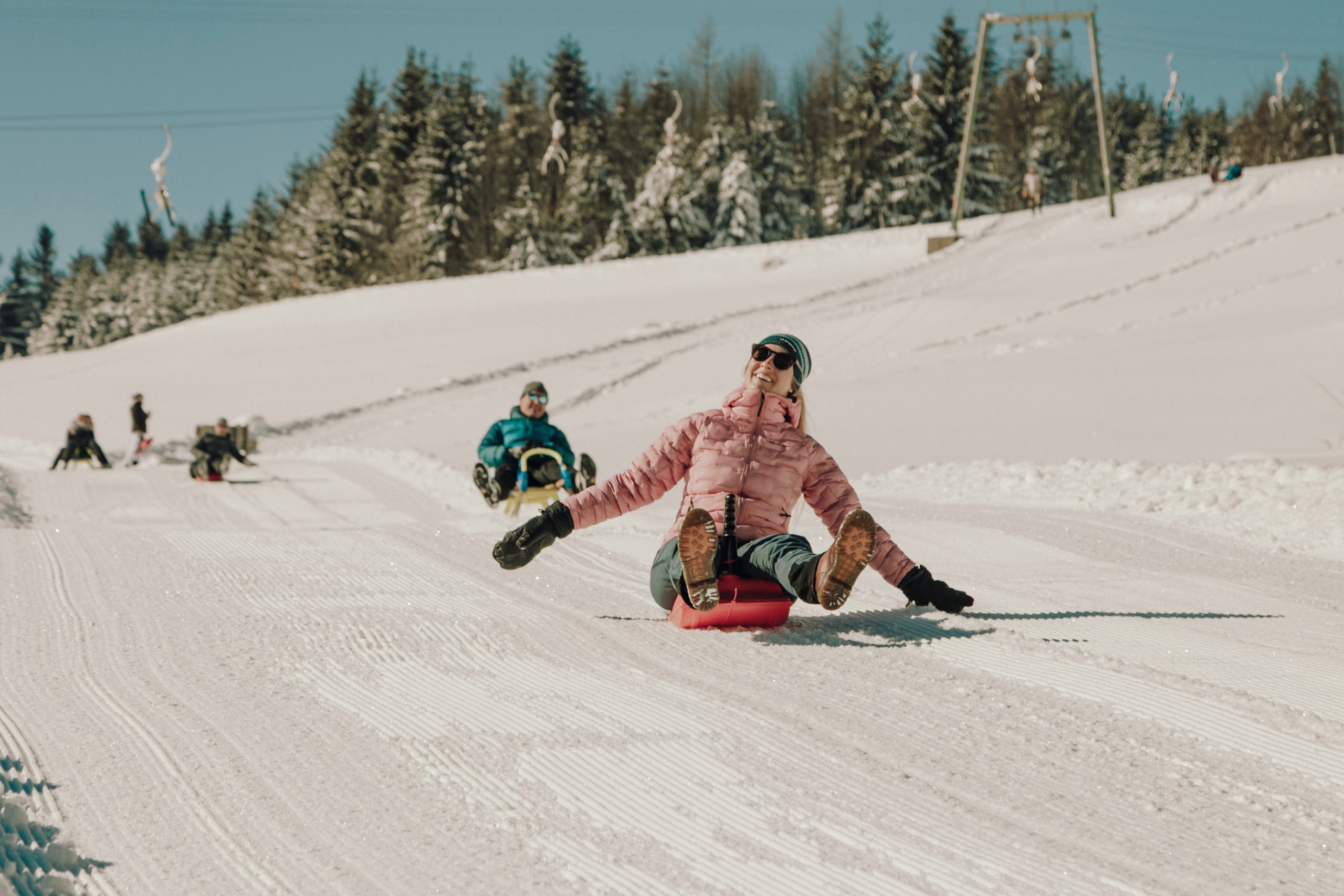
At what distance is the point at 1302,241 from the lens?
80.9 ft

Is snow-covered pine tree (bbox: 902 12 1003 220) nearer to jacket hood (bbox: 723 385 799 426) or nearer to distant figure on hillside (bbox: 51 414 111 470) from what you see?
distant figure on hillside (bbox: 51 414 111 470)

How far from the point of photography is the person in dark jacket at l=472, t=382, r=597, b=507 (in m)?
8.67

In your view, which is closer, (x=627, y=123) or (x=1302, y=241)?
(x=1302, y=241)

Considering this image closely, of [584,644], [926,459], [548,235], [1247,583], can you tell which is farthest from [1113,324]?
[548,235]

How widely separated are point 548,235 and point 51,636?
156ft

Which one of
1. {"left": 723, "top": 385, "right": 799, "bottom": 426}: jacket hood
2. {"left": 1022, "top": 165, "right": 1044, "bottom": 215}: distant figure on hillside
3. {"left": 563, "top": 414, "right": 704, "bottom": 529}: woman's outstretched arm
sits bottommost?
{"left": 563, "top": 414, "right": 704, "bottom": 529}: woman's outstretched arm

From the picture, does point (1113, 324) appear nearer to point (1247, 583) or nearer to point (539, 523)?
point (1247, 583)

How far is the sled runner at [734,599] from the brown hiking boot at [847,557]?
48 centimetres

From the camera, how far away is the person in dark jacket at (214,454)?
13.0 meters

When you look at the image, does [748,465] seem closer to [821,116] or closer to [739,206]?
[739,206]

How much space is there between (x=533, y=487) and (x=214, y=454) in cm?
607

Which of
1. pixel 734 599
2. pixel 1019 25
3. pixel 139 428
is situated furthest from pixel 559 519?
pixel 1019 25

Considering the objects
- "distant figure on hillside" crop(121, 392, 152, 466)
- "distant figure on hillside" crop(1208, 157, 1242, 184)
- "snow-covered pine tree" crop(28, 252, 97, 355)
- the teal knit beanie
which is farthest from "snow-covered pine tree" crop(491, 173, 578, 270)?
"snow-covered pine tree" crop(28, 252, 97, 355)

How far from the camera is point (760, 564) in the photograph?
355 centimetres
